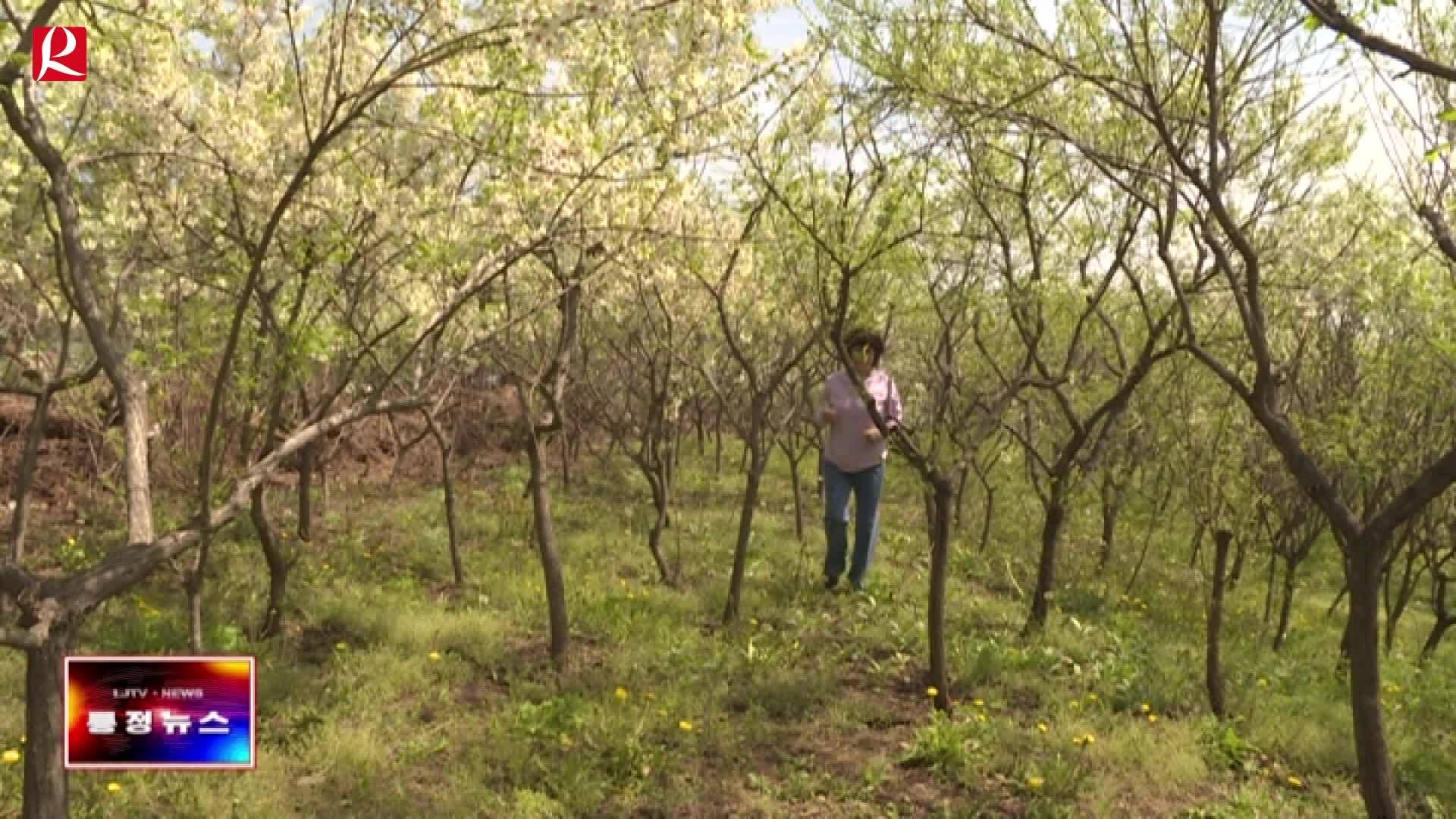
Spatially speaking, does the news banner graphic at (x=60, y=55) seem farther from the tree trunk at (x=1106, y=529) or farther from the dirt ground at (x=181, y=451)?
the tree trunk at (x=1106, y=529)

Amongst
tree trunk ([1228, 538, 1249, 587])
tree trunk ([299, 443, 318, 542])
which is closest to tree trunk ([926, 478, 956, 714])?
tree trunk ([1228, 538, 1249, 587])

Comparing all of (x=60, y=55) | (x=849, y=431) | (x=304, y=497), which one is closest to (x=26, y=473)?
(x=304, y=497)

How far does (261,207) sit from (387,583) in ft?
13.2

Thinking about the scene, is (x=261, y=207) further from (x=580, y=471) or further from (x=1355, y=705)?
(x=580, y=471)

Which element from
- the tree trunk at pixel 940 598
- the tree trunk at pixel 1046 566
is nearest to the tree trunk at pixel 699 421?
the tree trunk at pixel 1046 566

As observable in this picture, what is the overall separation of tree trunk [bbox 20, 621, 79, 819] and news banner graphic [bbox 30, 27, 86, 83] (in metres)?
1.90

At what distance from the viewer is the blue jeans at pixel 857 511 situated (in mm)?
7445

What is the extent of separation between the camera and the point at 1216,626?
18.1 ft

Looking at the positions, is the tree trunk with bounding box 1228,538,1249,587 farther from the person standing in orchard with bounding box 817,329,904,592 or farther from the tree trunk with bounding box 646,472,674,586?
the tree trunk with bounding box 646,472,674,586

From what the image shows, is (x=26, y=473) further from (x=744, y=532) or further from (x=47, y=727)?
(x=744, y=532)

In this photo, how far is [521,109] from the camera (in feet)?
12.5

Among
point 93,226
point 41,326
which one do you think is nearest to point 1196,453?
point 93,226

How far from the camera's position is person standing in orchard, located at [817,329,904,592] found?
7.04 meters

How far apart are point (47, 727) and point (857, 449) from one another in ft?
18.2
